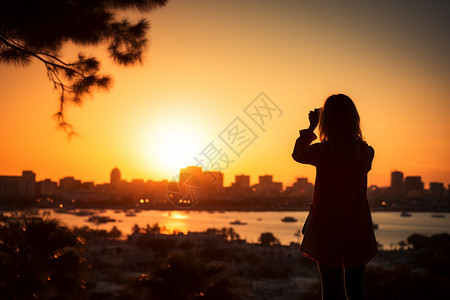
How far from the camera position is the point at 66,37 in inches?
164

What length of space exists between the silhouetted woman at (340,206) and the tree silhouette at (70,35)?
2813 mm

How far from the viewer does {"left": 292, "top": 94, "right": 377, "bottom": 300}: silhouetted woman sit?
1.71 metres

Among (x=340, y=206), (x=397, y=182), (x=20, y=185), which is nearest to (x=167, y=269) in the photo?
(x=340, y=206)

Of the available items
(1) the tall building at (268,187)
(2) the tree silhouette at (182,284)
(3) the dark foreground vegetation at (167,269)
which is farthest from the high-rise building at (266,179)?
(2) the tree silhouette at (182,284)

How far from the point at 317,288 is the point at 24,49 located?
17.2m

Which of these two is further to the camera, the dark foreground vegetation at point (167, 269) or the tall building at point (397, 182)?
the tall building at point (397, 182)

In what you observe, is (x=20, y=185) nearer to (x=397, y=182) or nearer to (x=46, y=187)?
(x=46, y=187)

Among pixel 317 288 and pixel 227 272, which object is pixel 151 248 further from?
pixel 227 272

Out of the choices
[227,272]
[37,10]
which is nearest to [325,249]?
[37,10]

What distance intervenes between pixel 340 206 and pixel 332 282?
0.30 metres

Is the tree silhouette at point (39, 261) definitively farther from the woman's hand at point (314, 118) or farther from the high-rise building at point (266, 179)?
the high-rise building at point (266, 179)

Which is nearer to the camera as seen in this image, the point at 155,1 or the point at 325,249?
the point at 325,249

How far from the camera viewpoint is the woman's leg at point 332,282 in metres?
1.77

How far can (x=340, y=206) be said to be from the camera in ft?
5.65
